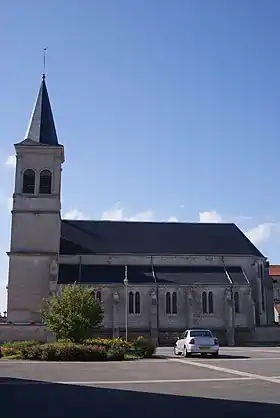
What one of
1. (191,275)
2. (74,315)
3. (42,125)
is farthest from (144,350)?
(42,125)

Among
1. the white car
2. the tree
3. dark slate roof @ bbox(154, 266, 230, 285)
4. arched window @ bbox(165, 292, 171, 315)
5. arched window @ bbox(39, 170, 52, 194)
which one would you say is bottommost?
the white car

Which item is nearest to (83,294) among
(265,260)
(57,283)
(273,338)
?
(57,283)

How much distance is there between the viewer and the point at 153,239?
59312 millimetres

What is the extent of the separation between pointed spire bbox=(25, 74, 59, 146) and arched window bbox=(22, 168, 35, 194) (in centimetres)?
320

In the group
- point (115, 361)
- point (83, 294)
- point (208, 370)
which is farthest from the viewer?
point (83, 294)

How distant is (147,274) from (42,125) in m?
18.7

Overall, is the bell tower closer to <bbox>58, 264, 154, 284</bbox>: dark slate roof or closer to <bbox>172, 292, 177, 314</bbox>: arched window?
<bbox>58, 264, 154, 284</bbox>: dark slate roof

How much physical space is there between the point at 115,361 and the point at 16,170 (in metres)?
32.4

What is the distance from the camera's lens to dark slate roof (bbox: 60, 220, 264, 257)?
187 ft

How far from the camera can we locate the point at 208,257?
57531mm

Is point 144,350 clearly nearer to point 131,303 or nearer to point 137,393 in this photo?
point 137,393

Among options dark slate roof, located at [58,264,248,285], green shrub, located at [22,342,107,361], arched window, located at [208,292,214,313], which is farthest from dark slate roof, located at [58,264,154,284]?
green shrub, located at [22,342,107,361]

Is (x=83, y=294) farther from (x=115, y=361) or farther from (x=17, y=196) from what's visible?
(x=17, y=196)

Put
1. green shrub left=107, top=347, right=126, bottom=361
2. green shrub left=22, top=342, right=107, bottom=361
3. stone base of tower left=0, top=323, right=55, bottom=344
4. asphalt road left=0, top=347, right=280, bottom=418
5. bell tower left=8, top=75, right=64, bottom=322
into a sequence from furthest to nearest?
bell tower left=8, top=75, right=64, bottom=322 → stone base of tower left=0, top=323, right=55, bottom=344 → green shrub left=107, top=347, right=126, bottom=361 → green shrub left=22, top=342, right=107, bottom=361 → asphalt road left=0, top=347, right=280, bottom=418
